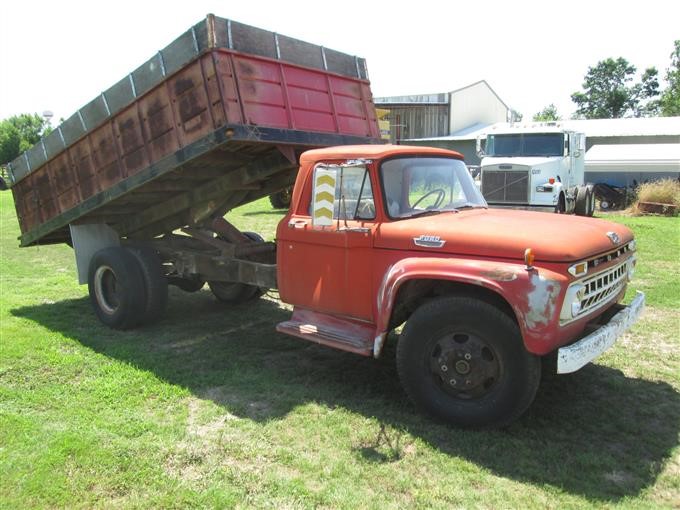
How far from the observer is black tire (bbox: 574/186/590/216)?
1681 cm

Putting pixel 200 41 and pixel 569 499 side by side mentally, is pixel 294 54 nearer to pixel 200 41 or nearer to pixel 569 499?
pixel 200 41

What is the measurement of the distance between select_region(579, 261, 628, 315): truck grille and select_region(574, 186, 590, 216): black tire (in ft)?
43.6

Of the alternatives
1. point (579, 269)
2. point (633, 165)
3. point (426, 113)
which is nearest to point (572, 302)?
point (579, 269)

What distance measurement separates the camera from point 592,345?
147 inches

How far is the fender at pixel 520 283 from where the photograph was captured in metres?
3.50

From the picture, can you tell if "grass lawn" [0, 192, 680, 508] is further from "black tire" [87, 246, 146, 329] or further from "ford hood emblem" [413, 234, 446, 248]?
"ford hood emblem" [413, 234, 446, 248]

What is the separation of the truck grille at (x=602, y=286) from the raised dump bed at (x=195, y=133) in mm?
2942

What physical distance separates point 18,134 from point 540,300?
283ft

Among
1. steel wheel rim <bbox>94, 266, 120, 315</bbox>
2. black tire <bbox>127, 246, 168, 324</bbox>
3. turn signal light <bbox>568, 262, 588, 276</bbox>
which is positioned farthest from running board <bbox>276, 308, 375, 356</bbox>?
steel wheel rim <bbox>94, 266, 120, 315</bbox>

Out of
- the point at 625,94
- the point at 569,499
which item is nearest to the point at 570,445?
the point at 569,499

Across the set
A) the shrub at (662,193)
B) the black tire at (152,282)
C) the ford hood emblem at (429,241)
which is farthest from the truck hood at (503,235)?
the shrub at (662,193)

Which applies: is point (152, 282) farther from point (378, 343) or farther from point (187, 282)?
point (378, 343)

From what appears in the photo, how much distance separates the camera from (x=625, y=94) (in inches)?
2255

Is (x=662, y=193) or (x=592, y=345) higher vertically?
(x=592, y=345)
